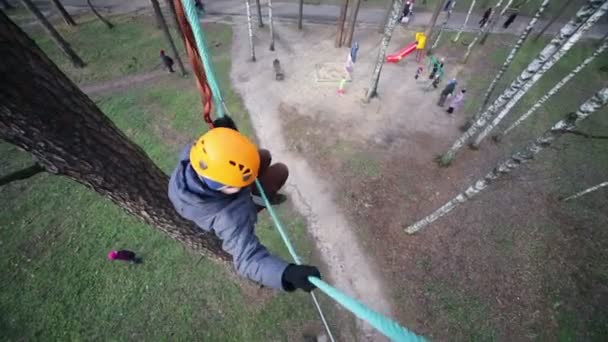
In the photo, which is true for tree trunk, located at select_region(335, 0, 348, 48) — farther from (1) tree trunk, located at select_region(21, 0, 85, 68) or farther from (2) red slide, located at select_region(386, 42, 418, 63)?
(1) tree trunk, located at select_region(21, 0, 85, 68)

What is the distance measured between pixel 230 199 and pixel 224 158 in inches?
23.9

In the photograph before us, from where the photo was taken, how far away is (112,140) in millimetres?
2852

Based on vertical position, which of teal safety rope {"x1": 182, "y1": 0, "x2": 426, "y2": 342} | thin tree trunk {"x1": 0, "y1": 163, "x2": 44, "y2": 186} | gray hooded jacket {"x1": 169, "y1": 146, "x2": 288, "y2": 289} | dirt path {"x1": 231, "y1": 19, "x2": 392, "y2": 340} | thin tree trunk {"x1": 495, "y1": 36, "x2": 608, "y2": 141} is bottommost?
dirt path {"x1": 231, "y1": 19, "x2": 392, "y2": 340}

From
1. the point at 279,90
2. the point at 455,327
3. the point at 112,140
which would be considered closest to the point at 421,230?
the point at 455,327

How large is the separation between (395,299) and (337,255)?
1782mm

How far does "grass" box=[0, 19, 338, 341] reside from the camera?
6074 mm

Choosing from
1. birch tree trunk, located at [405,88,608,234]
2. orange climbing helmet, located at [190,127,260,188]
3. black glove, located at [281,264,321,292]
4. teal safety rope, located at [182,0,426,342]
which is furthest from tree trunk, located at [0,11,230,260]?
birch tree trunk, located at [405,88,608,234]

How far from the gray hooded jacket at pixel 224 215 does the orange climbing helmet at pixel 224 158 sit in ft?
0.82

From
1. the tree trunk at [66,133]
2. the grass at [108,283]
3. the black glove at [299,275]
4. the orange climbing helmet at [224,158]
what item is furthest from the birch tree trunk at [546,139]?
the tree trunk at [66,133]

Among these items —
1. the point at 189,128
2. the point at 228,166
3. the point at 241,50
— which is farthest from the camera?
the point at 241,50

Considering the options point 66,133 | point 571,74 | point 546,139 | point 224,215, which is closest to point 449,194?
point 546,139

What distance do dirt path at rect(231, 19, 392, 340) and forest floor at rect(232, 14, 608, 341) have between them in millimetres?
82

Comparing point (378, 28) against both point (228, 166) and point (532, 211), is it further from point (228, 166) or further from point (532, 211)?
point (228, 166)

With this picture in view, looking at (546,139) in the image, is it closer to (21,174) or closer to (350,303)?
(350,303)
